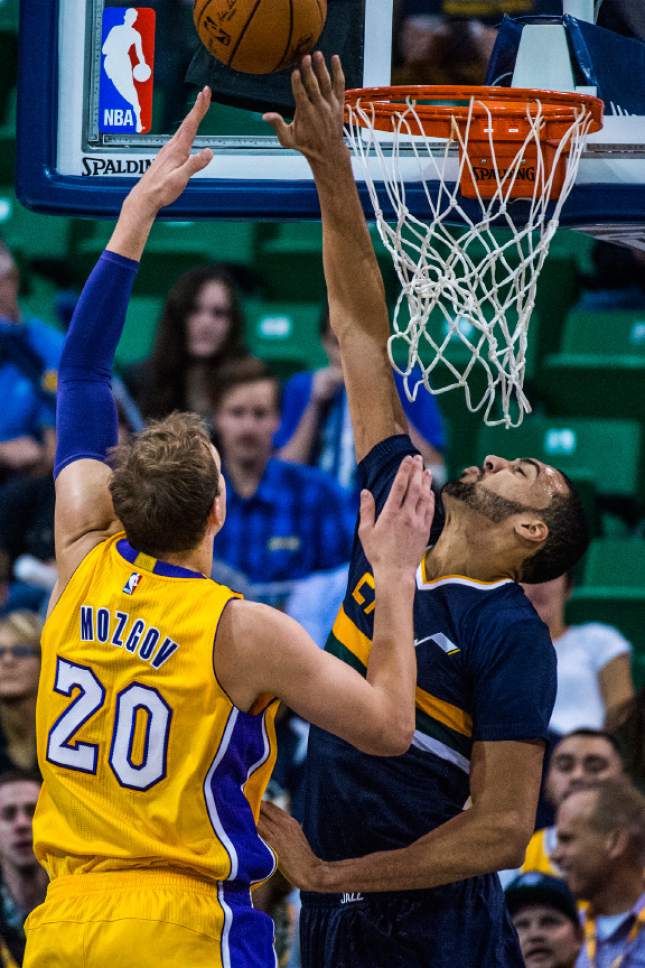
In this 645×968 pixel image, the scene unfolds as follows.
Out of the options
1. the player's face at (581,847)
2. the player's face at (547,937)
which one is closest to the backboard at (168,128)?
the player's face at (581,847)

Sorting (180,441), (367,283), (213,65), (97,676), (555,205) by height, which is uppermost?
(213,65)

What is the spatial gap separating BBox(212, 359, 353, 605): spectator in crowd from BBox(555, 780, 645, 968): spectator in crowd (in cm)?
139

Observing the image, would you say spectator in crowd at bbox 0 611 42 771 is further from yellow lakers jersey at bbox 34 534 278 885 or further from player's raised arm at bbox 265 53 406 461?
yellow lakers jersey at bbox 34 534 278 885

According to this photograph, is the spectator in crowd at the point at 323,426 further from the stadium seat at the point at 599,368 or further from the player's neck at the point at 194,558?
the player's neck at the point at 194,558

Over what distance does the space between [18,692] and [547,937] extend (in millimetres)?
2252

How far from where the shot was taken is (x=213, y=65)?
11.0 ft

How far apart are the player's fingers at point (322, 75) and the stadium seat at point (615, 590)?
3.10 meters

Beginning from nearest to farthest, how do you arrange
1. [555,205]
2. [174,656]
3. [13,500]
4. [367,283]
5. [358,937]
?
[174,656] < [358,937] < [367,283] < [555,205] < [13,500]

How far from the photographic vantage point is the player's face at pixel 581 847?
4895 mm

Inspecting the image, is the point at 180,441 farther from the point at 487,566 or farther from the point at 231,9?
the point at 231,9

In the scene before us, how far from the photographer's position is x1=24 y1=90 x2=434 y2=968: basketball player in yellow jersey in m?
2.38

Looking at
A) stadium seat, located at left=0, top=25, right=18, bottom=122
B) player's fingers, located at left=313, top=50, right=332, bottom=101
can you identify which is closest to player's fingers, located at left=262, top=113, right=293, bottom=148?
player's fingers, located at left=313, top=50, right=332, bottom=101

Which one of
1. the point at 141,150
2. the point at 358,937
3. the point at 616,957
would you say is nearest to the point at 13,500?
the point at 141,150

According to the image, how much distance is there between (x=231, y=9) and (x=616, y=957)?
3.38 meters
